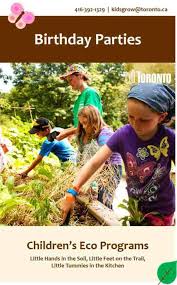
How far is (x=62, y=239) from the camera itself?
16.1 ft

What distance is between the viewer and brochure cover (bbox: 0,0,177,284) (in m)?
4.83

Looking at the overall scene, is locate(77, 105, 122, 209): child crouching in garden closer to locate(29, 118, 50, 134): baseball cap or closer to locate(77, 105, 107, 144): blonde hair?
locate(77, 105, 107, 144): blonde hair

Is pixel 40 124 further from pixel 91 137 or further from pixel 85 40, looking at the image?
pixel 85 40

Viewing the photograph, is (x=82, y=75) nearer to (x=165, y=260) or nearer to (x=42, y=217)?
(x=42, y=217)

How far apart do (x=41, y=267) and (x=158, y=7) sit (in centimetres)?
184

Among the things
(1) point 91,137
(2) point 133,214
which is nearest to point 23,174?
(1) point 91,137

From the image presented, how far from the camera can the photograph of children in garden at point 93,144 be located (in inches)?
191

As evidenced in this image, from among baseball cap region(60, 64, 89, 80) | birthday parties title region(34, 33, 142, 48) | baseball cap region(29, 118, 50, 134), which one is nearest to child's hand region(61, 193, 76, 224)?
baseball cap region(29, 118, 50, 134)

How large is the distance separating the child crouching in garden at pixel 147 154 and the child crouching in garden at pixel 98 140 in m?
0.05

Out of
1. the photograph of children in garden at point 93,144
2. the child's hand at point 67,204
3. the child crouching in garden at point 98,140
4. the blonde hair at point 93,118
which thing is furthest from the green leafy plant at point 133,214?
the blonde hair at point 93,118

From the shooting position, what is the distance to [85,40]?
4.84 meters

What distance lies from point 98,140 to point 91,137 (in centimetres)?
6

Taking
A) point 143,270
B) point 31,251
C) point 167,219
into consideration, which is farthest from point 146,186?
point 31,251

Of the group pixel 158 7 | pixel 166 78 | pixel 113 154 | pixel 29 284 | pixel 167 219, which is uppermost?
pixel 158 7
